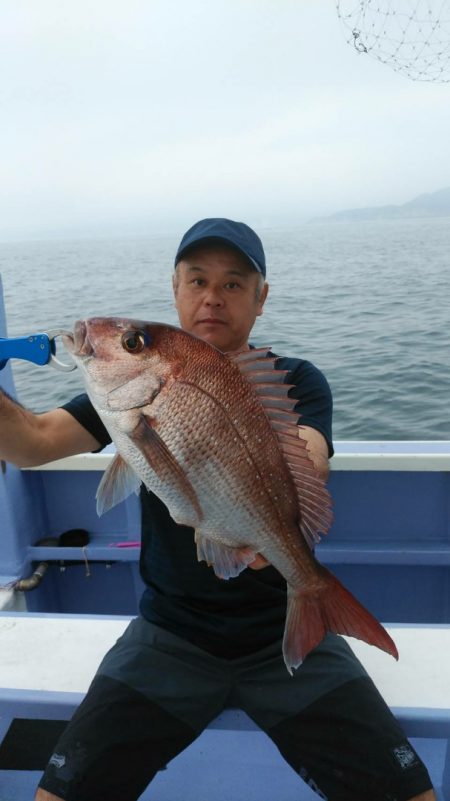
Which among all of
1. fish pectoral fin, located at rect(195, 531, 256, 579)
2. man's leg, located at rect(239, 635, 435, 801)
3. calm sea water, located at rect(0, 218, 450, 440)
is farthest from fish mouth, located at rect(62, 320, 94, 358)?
calm sea water, located at rect(0, 218, 450, 440)

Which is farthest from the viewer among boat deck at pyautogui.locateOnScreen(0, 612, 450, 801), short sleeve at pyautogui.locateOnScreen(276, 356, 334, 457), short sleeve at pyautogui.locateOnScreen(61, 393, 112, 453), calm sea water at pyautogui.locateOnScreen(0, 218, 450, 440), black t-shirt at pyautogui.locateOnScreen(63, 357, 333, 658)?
calm sea water at pyautogui.locateOnScreen(0, 218, 450, 440)

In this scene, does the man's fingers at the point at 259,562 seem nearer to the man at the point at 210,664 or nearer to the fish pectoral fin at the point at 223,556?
the man at the point at 210,664

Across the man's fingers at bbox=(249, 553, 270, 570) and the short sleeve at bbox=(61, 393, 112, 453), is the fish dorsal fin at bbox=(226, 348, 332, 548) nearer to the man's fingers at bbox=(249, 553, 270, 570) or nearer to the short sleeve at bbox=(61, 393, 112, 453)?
the man's fingers at bbox=(249, 553, 270, 570)

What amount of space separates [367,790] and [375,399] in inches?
246

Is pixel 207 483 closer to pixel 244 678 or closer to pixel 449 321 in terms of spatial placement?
pixel 244 678

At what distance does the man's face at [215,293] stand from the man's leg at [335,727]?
1.24 metres

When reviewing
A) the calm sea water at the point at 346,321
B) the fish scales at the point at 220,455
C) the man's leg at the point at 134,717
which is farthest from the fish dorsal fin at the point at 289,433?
the calm sea water at the point at 346,321

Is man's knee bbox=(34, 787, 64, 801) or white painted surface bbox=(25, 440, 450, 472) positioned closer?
man's knee bbox=(34, 787, 64, 801)

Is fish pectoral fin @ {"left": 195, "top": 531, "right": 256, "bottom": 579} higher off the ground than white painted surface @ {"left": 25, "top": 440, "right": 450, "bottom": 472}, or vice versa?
fish pectoral fin @ {"left": 195, "top": 531, "right": 256, "bottom": 579}

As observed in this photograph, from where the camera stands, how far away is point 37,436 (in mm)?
2203

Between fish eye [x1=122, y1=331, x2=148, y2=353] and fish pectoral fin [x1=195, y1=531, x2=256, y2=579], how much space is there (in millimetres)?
519

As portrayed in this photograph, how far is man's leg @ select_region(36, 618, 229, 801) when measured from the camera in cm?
180

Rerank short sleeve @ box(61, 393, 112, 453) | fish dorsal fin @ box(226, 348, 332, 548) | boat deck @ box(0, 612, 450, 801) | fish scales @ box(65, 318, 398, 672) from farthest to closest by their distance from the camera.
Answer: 1. short sleeve @ box(61, 393, 112, 453)
2. boat deck @ box(0, 612, 450, 801)
3. fish dorsal fin @ box(226, 348, 332, 548)
4. fish scales @ box(65, 318, 398, 672)

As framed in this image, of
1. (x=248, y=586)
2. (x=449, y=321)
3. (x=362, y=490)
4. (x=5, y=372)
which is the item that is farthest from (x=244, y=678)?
(x=449, y=321)
